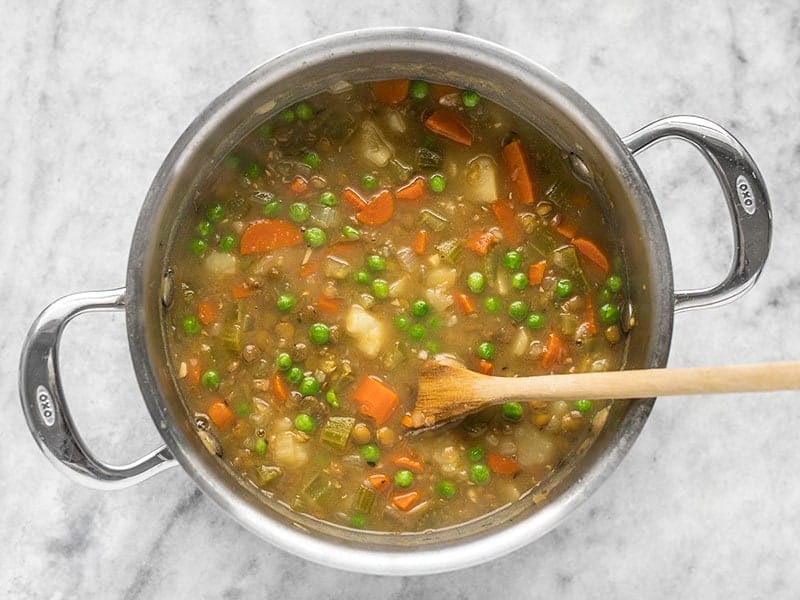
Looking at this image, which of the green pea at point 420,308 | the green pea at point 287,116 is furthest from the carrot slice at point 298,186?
the green pea at point 420,308

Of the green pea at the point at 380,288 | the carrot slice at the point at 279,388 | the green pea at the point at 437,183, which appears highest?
the green pea at the point at 437,183

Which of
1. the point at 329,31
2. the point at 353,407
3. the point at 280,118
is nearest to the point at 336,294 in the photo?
the point at 353,407

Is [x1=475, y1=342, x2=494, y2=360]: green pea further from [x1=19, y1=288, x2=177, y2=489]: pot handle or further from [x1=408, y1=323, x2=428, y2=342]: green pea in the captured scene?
[x1=19, y1=288, x2=177, y2=489]: pot handle

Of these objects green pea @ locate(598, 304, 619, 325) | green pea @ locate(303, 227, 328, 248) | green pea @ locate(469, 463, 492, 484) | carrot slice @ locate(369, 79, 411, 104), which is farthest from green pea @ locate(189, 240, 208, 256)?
green pea @ locate(598, 304, 619, 325)

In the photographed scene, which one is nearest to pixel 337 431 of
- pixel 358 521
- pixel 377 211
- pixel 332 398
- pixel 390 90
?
pixel 332 398

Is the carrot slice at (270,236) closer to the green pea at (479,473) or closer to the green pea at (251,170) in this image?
the green pea at (251,170)
